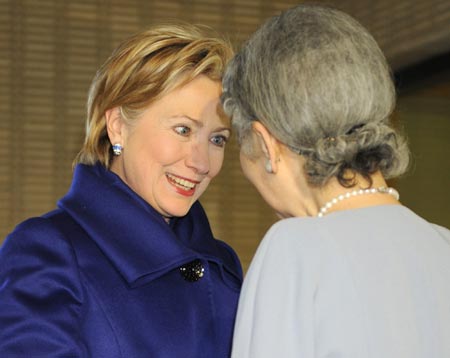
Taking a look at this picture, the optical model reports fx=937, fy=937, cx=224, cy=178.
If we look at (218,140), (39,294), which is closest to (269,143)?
(39,294)

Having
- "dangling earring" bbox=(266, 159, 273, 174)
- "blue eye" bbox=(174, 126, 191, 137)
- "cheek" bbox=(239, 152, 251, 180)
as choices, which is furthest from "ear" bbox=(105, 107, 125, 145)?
"dangling earring" bbox=(266, 159, 273, 174)

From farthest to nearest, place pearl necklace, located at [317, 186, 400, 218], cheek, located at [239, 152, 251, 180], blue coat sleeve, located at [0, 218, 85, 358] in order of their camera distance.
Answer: blue coat sleeve, located at [0, 218, 85, 358], cheek, located at [239, 152, 251, 180], pearl necklace, located at [317, 186, 400, 218]

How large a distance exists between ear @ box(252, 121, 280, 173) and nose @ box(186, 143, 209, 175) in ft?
1.94

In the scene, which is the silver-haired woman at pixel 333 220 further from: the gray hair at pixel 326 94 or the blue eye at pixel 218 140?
the blue eye at pixel 218 140

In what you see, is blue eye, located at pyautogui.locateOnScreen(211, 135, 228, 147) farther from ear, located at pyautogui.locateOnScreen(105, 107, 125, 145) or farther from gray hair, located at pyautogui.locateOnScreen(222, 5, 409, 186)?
gray hair, located at pyautogui.locateOnScreen(222, 5, 409, 186)

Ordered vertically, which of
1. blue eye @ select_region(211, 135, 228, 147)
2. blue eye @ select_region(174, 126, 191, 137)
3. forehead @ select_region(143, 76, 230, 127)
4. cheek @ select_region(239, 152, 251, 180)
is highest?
cheek @ select_region(239, 152, 251, 180)

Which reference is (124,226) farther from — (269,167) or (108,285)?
(269,167)

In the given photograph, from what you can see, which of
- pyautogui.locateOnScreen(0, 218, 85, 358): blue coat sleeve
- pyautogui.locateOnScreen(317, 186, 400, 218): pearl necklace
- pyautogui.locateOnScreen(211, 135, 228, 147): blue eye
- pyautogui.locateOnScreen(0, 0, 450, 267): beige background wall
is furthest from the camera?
pyautogui.locateOnScreen(0, 0, 450, 267): beige background wall

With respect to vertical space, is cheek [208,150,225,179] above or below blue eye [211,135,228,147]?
below

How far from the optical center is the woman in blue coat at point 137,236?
1.77 m

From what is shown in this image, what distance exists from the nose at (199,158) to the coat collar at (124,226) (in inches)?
5.3

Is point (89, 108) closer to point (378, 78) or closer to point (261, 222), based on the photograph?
point (378, 78)

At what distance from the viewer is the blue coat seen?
173 cm

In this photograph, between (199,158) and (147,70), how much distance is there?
23 centimetres
